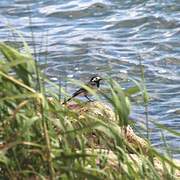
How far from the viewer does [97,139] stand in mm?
4371

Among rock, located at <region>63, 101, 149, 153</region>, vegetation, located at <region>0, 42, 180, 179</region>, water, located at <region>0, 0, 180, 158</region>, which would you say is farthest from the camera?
water, located at <region>0, 0, 180, 158</region>

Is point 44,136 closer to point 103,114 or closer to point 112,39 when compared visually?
point 103,114

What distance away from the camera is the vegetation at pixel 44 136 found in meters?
3.64

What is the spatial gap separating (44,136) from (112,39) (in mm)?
8062

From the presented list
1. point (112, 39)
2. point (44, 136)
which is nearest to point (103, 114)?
point (44, 136)

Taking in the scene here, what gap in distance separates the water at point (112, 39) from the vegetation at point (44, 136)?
11.5ft

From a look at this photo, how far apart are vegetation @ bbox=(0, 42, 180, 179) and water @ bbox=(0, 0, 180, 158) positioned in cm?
351

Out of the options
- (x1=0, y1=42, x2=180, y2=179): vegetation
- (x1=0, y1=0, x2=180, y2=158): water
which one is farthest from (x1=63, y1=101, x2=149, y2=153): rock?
(x1=0, y1=0, x2=180, y2=158): water

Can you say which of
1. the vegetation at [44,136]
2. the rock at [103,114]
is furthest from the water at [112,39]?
the vegetation at [44,136]

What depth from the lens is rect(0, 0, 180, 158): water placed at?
9320 mm

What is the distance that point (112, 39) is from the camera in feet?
38.2

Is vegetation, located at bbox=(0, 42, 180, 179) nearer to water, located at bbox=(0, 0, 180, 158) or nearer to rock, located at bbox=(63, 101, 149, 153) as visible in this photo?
rock, located at bbox=(63, 101, 149, 153)

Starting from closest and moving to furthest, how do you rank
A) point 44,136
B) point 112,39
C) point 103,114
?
point 44,136 < point 103,114 < point 112,39

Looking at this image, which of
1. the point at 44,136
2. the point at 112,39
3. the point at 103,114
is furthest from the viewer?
the point at 112,39
